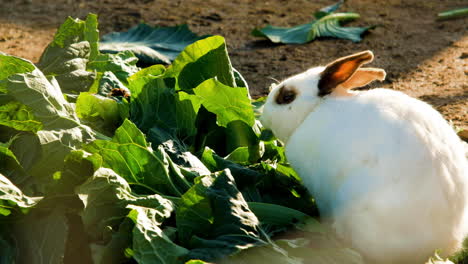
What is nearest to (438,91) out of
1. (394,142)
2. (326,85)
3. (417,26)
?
(417,26)

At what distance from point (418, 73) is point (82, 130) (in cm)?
305

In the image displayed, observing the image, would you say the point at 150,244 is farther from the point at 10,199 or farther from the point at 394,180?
the point at 394,180

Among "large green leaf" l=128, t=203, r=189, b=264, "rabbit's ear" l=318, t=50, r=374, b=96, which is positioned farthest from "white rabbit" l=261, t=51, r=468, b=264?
"large green leaf" l=128, t=203, r=189, b=264

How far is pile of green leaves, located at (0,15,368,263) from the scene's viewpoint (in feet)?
8.56

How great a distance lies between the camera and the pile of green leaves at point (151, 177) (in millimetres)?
2609

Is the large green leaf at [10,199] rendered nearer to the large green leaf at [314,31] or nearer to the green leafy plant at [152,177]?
the green leafy plant at [152,177]

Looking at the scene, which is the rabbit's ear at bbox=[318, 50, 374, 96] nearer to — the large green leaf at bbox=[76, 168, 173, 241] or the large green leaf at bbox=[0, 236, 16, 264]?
the large green leaf at bbox=[76, 168, 173, 241]

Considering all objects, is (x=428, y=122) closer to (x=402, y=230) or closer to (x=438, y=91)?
(x=402, y=230)

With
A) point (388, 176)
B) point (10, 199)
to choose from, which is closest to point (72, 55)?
point (10, 199)

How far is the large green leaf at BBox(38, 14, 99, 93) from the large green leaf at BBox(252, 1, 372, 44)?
211cm

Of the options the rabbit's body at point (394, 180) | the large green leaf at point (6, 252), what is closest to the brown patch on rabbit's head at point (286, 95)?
the rabbit's body at point (394, 180)

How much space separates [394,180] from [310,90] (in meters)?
0.69

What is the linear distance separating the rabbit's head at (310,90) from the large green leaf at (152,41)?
1974mm

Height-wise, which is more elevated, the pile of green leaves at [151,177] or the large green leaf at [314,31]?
the pile of green leaves at [151,177]
